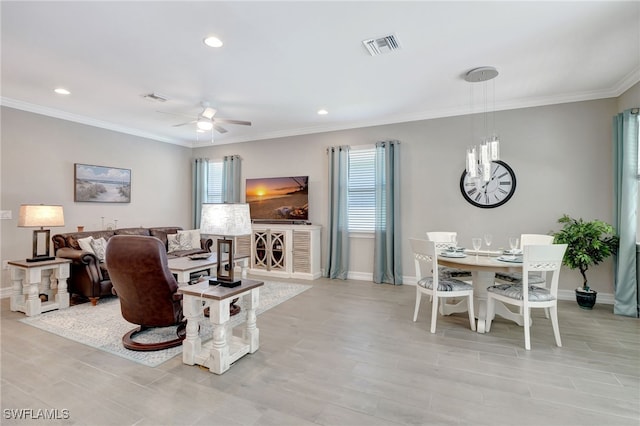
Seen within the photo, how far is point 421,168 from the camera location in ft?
16.9

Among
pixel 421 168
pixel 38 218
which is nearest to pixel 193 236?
pixel 38 218

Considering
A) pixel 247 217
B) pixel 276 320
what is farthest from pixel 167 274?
pixel 276 320

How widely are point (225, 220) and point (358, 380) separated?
1.61 m

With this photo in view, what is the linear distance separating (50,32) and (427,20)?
332 cm

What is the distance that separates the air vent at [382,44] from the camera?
2.83m

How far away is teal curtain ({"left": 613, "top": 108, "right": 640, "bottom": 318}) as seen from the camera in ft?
11.9

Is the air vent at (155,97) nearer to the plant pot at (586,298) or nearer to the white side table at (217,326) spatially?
the white side table at (217,326)

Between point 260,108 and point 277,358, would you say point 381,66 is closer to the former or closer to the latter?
point 260,108

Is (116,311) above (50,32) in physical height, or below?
below

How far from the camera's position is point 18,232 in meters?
4.48

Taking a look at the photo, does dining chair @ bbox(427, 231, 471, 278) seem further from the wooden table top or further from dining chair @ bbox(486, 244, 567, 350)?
the wooden table top

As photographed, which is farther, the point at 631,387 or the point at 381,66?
the point at 381,66

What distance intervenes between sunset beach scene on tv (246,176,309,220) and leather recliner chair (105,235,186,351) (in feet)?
11.2

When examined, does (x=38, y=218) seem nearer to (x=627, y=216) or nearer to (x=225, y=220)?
(x=225, y=220)
